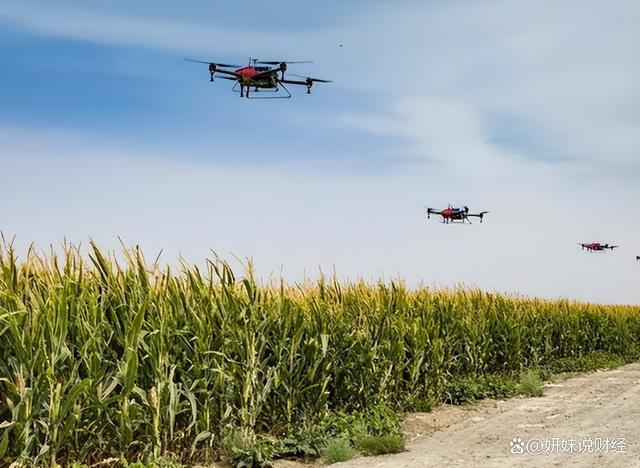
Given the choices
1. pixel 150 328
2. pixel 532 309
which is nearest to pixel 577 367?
pixel 532 309

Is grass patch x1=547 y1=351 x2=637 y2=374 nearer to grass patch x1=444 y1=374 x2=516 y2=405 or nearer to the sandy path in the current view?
the sandy path

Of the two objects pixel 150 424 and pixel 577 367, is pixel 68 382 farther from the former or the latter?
pixel 577 367

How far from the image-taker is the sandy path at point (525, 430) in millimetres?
8945

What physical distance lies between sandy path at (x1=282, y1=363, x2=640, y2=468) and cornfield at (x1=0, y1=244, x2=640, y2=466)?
112cm

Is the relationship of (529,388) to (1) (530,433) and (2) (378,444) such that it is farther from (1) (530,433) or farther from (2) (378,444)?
(2) (378,444)

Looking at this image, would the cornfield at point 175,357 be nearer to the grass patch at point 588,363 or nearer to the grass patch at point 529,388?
the grass patch at point 529,388

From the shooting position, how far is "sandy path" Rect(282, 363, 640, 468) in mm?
8945

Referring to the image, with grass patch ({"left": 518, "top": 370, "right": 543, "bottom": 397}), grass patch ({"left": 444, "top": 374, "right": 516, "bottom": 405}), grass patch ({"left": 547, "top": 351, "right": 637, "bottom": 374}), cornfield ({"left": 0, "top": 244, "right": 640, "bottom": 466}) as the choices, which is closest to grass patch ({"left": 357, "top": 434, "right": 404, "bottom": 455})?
cornfield ({"left": 0, "top": 244, "right": 640, "bottom": 466})

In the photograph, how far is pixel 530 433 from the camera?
36.2 ft

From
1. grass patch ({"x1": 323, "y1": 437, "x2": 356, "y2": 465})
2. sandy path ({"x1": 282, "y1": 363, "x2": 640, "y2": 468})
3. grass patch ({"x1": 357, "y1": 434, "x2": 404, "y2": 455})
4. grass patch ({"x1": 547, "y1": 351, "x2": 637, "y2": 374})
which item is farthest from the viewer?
grass patch ({"x1": 547, "y1": 351, "x2": 637, "y2": 374})

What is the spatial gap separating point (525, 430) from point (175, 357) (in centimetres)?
585

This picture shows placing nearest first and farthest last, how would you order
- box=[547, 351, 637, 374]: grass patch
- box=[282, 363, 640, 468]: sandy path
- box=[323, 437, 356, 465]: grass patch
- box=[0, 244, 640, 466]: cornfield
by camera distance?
1. box=[0, 244, 640, 466]: cornfield
2. box=[282, 363, 640, 468]: sandy path
3. box=[323, 437, 356, 465]: grass patch
4. box=[547, 351, 637, 374]: grass patch

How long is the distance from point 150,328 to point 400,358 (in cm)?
571

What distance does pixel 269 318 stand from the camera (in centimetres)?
992
